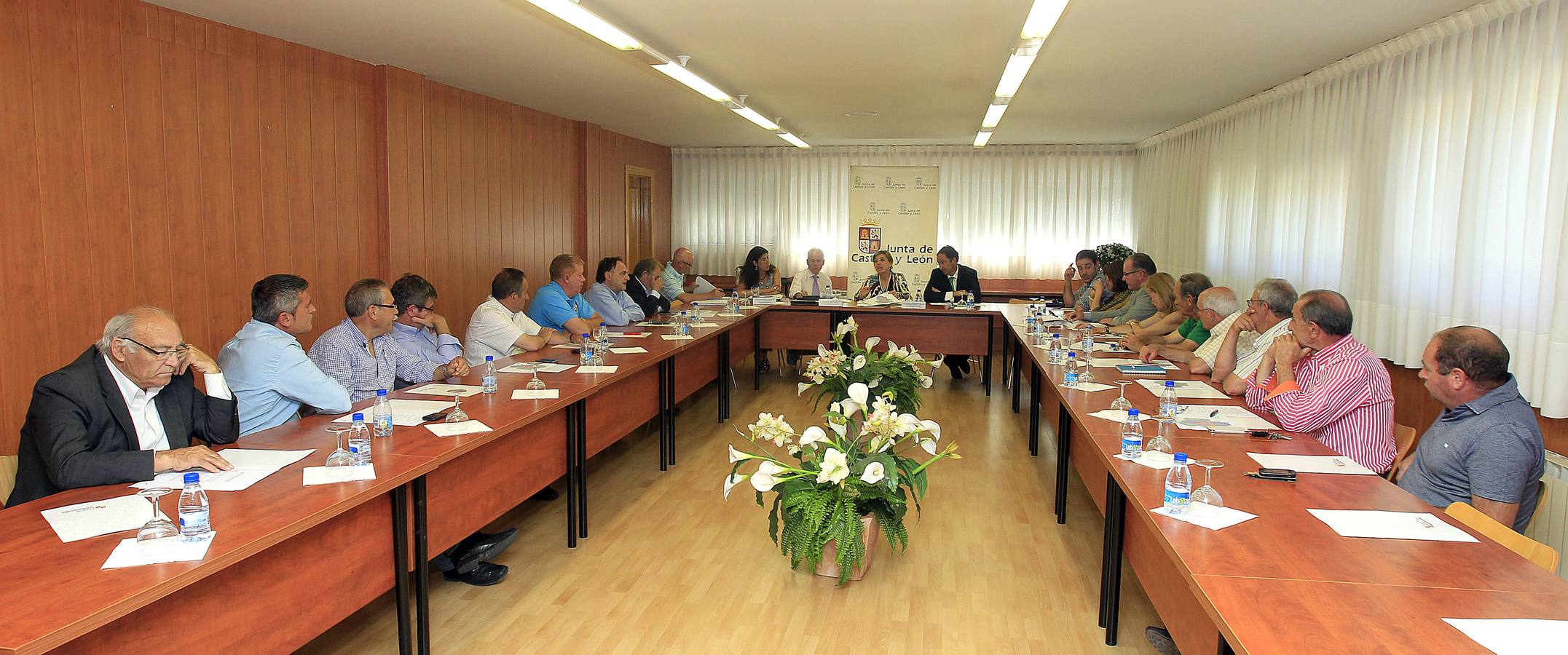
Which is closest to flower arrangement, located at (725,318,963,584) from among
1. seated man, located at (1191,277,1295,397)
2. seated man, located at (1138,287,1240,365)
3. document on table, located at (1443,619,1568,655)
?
seated man, located at (1191,277,1295,397)

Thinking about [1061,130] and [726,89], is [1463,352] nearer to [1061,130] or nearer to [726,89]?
[726,89]

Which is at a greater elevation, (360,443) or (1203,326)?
(1203,326)

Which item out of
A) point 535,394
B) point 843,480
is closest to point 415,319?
point 535,394

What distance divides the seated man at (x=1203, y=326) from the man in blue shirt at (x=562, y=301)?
12.8 feet

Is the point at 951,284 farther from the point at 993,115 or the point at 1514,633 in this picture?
the point at 1514,633

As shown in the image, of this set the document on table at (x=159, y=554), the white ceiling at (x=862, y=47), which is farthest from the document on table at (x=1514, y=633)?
the white ceiling at (x=862, y=47)

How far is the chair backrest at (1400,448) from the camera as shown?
11.3 feet

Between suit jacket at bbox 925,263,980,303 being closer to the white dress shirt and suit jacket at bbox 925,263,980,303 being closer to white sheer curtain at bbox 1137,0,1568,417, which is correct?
white sheer curtain at bbox 1137,0,1568,417

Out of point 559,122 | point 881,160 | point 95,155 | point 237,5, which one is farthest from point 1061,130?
point 95,155

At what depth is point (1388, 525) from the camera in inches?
94.8

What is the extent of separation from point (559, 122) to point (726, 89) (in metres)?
3.08

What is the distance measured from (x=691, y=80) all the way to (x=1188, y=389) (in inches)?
162

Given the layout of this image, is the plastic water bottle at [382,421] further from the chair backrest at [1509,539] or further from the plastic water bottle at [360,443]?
the chair backrest at [1509,539]

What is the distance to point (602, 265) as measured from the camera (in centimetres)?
789
